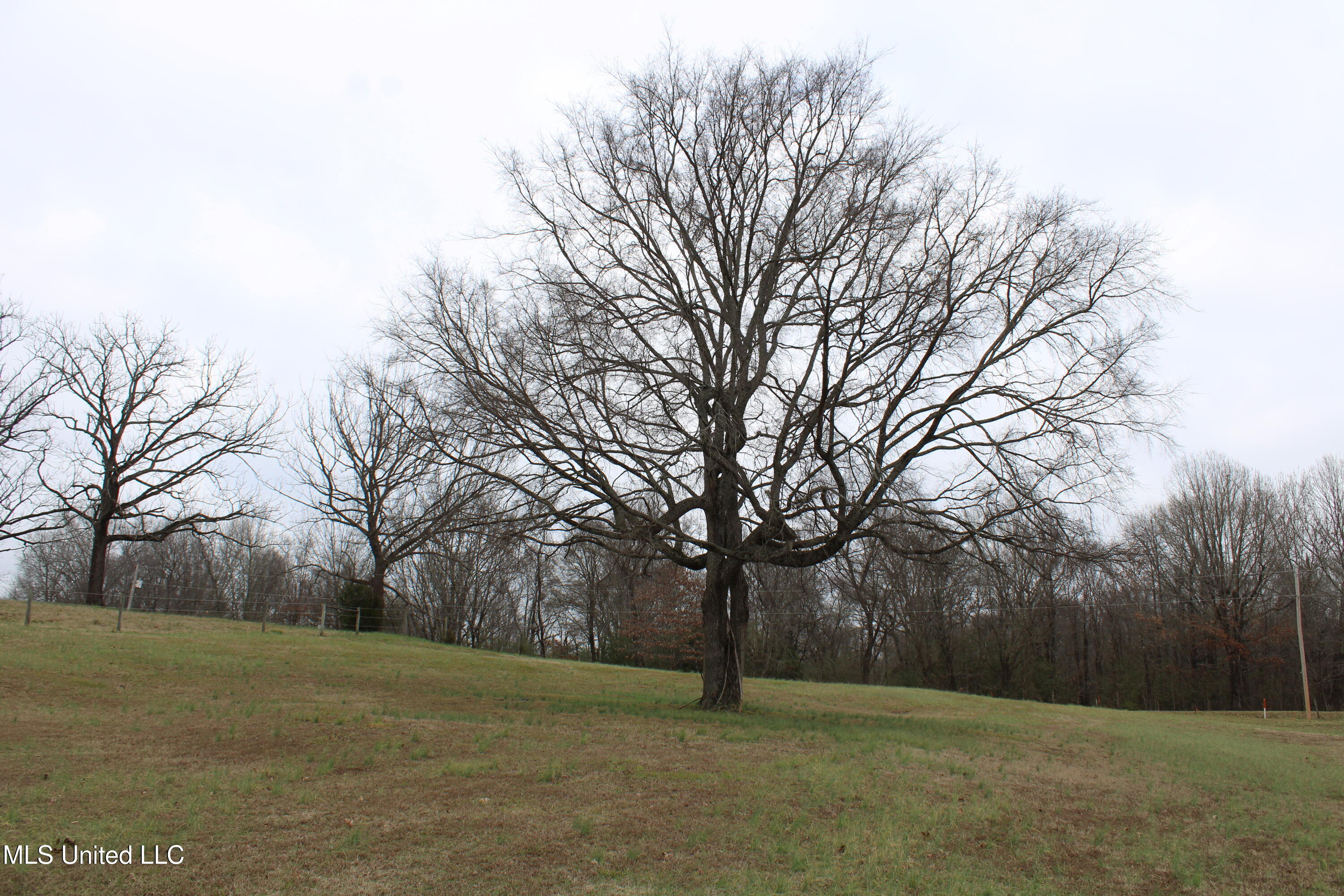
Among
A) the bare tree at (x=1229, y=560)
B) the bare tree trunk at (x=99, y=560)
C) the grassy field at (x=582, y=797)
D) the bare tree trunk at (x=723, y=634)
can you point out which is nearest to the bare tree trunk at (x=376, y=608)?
the bare tree trunk at (x=99, y=560)

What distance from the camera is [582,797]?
7.51 m

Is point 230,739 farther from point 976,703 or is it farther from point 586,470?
point 976,703

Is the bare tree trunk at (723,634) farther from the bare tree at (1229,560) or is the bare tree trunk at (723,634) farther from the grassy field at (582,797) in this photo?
the bare tree at (1229,560)

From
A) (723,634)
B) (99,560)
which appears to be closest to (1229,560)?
(723,634)

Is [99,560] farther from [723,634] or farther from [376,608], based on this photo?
[723,634]

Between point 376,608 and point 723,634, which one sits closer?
point 723,634

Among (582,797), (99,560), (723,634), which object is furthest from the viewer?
(99,560)

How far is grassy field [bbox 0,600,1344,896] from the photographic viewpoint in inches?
221

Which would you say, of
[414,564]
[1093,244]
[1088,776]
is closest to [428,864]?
[1088,776]

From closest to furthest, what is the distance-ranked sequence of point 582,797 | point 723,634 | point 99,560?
point 582,797, point 723,634, point 99,560

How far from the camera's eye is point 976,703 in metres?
26.3

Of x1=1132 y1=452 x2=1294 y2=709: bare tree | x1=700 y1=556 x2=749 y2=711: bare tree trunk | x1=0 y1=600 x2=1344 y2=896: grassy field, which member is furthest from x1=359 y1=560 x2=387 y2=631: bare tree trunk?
x1=1132 y1=452 x2=1294 y2=709: bare tree

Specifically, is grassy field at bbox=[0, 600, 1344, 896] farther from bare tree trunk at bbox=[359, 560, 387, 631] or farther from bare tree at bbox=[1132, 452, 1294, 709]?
bare tree at bbox=[1132, 452, 1294, 709]

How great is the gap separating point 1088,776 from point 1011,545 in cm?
A: 368
